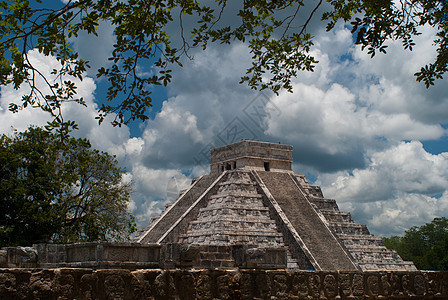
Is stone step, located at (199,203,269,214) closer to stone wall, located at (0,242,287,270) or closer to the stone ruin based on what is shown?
the stone ruin

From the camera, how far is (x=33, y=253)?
11.9 m

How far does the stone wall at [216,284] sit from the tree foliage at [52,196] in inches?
661

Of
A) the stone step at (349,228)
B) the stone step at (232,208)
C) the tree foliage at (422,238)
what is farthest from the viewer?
the tree foliage at (422,238)

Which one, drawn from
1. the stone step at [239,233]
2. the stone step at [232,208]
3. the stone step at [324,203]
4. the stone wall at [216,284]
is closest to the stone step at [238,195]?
the stone step at [232,208]

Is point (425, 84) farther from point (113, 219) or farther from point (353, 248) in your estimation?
point (353, 248)

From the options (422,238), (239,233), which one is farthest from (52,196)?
(422,238)

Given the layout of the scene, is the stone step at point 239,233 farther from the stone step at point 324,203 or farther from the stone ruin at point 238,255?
the stone step at point 324,203

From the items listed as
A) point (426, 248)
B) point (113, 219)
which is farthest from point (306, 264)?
point (426, 248)

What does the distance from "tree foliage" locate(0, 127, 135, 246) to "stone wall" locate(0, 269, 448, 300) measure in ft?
55.1

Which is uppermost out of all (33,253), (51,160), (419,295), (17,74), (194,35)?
(51,160)

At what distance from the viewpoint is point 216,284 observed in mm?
4969

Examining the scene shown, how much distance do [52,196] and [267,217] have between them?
39.6ft

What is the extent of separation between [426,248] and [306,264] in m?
40.3

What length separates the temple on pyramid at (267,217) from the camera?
85.5 ft
